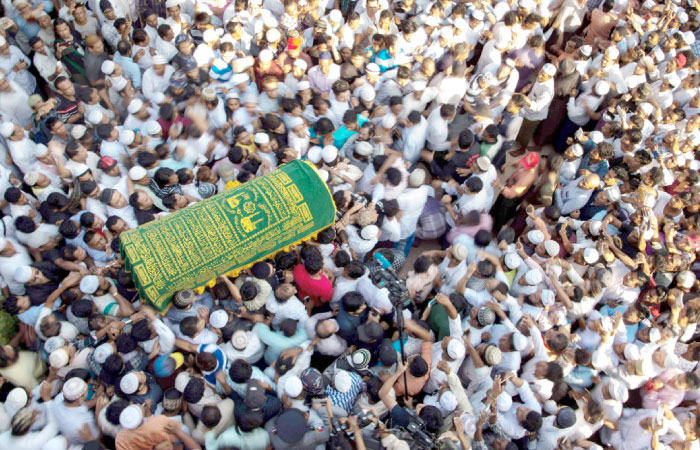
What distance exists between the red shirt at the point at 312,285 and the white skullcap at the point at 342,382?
914 mm

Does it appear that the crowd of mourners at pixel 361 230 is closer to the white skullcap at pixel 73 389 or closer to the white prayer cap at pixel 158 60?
the white skullcap at pixel 73 389

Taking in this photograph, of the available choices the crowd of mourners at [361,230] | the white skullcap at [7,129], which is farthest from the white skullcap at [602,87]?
the white skullcap at [7,129]

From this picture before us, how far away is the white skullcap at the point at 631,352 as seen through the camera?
4.34 m

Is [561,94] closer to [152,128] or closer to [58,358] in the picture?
[152,128]

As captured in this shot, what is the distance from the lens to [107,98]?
19.9ft

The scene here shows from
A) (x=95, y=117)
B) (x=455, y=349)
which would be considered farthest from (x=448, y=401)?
(x=95, y=117)

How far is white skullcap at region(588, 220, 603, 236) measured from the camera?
5.19m

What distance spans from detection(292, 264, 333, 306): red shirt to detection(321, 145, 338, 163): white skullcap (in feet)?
4.50

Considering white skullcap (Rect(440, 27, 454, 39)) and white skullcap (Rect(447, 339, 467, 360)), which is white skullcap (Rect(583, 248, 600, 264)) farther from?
white skullcap (Rect(440, 27, 454, 39))

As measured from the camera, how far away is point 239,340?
4.11m

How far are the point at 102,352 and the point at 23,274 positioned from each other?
1195 millimetres

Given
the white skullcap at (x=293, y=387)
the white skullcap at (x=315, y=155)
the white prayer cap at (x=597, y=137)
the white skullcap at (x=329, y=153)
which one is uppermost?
the white prayer cap at (x=597, y=137)

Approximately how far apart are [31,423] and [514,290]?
4.46 meters

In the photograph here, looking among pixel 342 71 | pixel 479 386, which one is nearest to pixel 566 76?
pixel 342 71
